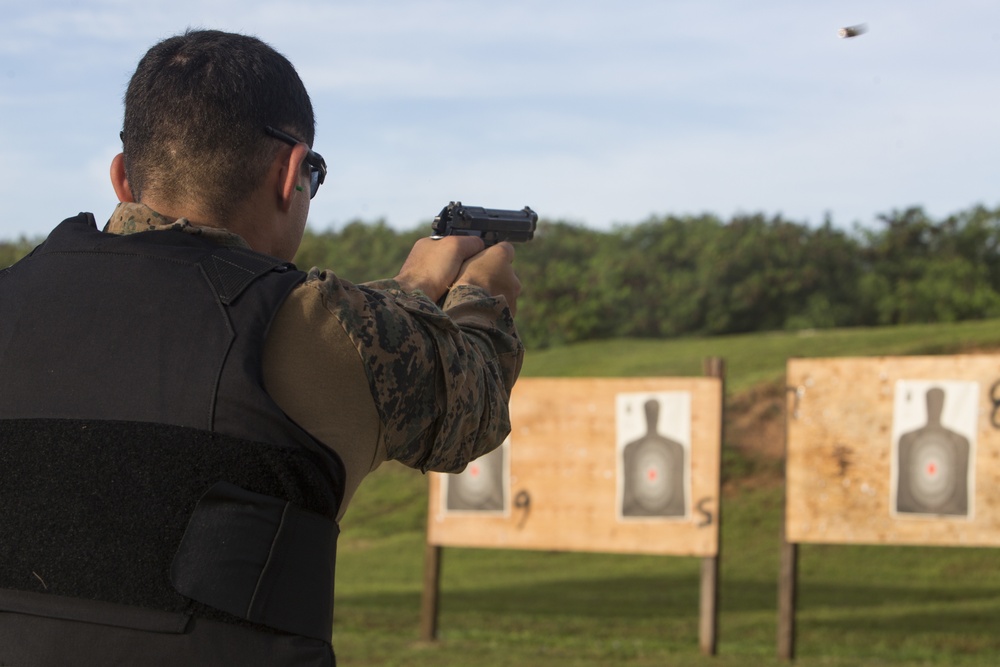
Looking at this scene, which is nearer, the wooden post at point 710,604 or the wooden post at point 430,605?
the wooden post at point 710,604

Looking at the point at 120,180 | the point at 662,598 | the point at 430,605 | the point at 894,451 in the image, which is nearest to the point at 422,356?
the point at 120,180

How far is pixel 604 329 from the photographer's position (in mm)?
36656

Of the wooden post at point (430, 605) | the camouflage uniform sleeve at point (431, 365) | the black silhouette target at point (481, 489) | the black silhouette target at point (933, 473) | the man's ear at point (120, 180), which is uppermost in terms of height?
the man's ear at point (120, 180)

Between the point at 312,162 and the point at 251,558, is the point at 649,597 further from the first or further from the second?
the point at 251,558

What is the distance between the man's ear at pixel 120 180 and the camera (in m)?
1.89

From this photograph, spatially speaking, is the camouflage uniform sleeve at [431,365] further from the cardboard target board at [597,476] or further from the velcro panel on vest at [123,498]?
the cardboard target board at [597,476]

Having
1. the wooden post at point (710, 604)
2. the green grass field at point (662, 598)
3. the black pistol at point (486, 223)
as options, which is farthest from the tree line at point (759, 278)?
the black pistol at point (486, 223)

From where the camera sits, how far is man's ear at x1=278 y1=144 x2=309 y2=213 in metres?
1.81

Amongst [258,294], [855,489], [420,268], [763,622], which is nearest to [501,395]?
[420,268]

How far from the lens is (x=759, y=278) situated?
34906 mm

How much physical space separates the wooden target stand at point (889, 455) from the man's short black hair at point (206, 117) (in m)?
7.21

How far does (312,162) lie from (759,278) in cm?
3399

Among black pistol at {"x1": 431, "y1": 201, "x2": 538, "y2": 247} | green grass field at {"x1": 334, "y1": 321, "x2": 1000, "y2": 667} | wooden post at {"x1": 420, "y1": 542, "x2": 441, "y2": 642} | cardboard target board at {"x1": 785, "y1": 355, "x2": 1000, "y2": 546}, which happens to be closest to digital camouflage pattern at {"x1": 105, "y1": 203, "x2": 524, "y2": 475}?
black pistol at {"x1": 431, "y1": 201, "x2": 538, "y2": 247}

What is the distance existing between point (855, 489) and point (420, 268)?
7204 millimetres
